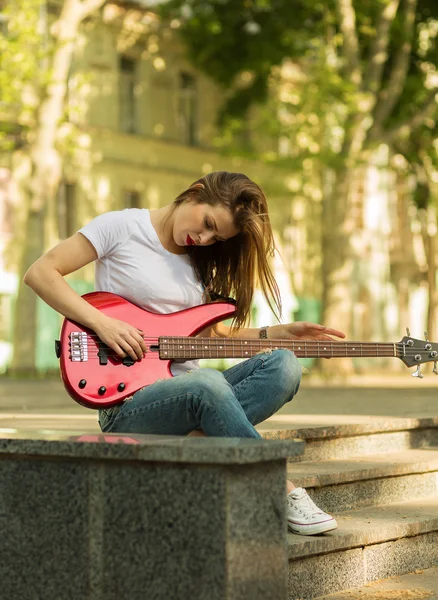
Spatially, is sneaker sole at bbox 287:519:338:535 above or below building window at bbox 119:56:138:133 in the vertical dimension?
below

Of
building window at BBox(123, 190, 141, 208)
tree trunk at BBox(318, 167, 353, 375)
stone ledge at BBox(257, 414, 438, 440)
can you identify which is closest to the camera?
stone ledge at BBox(257, 414, 438, 440)

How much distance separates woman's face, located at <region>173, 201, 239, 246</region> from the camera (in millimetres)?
5023

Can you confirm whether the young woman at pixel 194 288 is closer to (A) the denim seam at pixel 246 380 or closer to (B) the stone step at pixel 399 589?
(A) the denim seam at pixel 246 380

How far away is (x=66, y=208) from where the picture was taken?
101ft

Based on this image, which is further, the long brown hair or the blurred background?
the blurred background

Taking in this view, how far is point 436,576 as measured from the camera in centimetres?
551

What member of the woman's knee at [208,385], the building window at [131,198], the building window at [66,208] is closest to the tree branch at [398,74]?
the building window at [131,198]

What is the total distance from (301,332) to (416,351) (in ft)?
1.95

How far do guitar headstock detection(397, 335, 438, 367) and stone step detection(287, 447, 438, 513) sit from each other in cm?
62

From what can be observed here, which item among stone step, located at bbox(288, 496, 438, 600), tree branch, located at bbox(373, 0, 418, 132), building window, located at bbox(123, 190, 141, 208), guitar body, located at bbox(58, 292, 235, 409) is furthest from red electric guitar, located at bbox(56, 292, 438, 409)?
building window, located at bbox(123, 190, 141, 208)

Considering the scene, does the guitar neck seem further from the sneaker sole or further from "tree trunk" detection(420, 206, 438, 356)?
"tree trunk" detection(420, 206, 438, 356)

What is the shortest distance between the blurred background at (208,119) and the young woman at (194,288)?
55.5 feet

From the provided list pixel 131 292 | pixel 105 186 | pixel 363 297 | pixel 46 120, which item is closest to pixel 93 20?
pixel 105 186

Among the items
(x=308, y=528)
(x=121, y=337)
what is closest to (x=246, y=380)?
(x=121, y=337)
